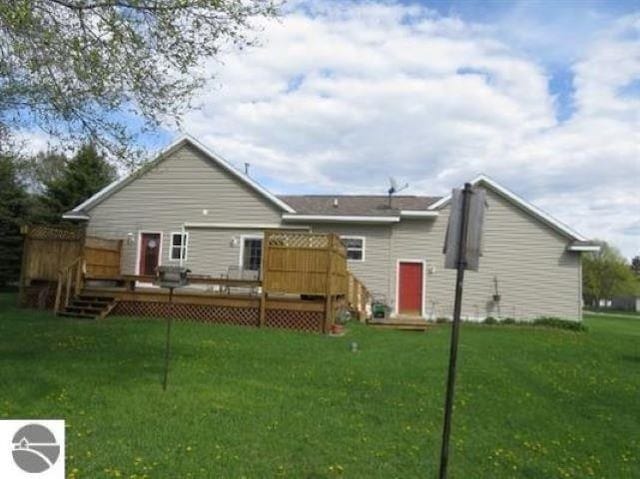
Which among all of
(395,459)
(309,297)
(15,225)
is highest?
(15,225)

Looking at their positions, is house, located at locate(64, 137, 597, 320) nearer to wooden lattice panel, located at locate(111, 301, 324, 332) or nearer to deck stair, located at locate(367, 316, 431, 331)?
deck stair, located at locate(367, 316, 431, 331)

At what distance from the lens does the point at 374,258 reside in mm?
22328

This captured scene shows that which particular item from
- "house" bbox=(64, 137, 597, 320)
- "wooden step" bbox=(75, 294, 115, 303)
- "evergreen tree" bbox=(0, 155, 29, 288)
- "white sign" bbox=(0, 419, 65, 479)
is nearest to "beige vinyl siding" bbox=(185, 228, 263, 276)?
"house" bbox=(64, 137, 597, 320)

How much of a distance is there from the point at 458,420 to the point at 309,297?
342 inches

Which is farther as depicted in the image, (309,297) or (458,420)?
(309,297)

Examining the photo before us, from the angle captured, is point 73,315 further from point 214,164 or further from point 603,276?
point 603,276

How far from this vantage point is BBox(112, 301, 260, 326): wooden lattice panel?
16281mm

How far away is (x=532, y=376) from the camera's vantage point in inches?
428

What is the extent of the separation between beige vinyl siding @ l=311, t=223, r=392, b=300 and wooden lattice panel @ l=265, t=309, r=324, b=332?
681 centimetres

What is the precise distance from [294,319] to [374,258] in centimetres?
707

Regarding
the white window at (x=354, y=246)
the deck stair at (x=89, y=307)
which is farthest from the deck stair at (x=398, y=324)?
the deck stair at (x=89, y=307)

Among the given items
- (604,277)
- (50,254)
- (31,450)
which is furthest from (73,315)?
(604,277)

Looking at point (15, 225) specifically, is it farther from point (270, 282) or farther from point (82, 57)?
point (82, 57)

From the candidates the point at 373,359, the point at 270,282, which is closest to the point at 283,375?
the point at 373,359
